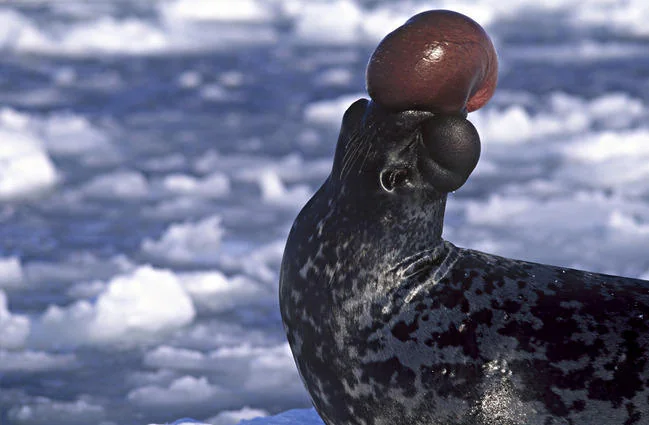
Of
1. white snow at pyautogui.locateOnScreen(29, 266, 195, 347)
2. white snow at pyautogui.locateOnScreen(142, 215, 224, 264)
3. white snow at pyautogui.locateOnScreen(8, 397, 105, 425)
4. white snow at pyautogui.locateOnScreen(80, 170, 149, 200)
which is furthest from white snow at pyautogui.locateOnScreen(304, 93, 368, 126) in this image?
white snow at pyautogui.locateOnScreen(8, 397, 105, 425)

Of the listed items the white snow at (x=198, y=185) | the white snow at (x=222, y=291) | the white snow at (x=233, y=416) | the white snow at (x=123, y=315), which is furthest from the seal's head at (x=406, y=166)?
the white snow at (x=198, y=185)

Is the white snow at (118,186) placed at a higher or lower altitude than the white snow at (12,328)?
higher

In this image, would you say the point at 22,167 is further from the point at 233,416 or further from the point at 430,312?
the point at 430,312

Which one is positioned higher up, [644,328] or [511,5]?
[511,5]

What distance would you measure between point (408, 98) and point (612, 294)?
1.96 ft

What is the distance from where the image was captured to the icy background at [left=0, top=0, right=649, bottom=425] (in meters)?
4.41

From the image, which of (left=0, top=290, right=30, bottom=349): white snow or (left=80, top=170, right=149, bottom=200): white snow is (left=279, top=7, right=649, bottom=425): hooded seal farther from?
(left=80, top=170, right=149, bottom=200): white snow

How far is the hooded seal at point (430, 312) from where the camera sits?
2248 millimetres

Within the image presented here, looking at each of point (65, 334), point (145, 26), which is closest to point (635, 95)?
point (145, 26)

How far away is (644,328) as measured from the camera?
2.29 metres

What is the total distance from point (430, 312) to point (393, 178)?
30 cm

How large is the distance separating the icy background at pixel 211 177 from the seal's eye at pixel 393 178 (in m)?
1.03

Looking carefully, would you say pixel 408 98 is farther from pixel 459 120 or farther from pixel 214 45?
pixel 214 45

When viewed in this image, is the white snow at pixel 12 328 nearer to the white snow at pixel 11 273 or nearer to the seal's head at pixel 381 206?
the white snow at pixel 11 273
